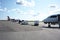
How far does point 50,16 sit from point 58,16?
5.80 ft

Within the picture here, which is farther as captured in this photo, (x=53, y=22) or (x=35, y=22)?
(x=35, y=22)

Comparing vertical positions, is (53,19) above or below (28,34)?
above

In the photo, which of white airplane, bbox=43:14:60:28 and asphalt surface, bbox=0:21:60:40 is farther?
white airplane, bbox=43:14:60:28

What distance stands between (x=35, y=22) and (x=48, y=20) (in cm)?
753

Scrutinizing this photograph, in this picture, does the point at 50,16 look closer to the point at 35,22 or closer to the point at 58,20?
the point at 58,20

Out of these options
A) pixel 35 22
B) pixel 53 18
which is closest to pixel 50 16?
pixel 53 18

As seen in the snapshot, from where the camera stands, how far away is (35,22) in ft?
122

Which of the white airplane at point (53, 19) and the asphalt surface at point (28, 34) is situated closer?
the asphalt surface at point (28, 34)

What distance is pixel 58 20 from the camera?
29.2 meters

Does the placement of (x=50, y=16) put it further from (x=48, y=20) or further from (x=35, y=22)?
(x=35, y=22)

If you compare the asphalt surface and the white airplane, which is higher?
the white airplane

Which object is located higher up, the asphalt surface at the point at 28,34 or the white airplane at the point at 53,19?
the white airplane at the point at 53,19

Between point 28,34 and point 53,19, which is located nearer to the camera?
point 28,34

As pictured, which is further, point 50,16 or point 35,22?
point 35,22
